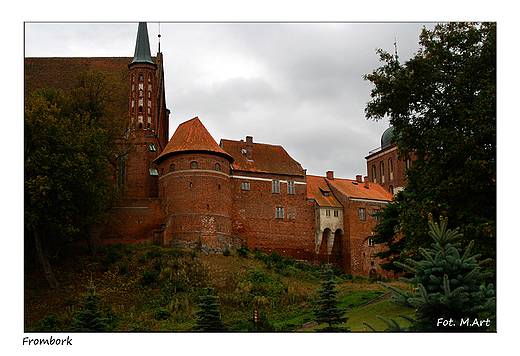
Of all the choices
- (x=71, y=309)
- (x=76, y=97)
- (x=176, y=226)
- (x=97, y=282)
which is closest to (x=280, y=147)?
(x=176, y=226)

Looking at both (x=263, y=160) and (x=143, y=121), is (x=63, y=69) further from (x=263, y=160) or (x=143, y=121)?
(x=263, y=160)

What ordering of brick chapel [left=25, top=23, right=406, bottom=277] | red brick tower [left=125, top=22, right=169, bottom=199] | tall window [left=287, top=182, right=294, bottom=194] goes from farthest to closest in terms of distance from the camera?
tall window [left=287, top=182, right=294, bottom=194] → red brick tower [left=125, top=22, right=169, bottom=199] → brick chapel [left=25, top=23, right=406, bottom=277]

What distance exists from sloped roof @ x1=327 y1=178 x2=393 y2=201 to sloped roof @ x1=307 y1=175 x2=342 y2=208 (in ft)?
2.87

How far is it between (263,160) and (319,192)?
21.1 feet

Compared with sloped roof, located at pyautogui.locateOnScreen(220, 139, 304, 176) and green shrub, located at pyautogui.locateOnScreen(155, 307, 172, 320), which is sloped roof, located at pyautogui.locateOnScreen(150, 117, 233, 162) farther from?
green shrub, located at pyautogui.locateOnScreen(155, 307, 172, 320)

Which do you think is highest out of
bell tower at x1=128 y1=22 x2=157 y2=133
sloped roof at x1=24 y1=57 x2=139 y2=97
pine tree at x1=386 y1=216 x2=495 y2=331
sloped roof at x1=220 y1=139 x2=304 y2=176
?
sloped roof at x1=24 y1=57 x2=139 y2=97

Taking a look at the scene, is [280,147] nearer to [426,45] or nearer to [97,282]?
[97,282]

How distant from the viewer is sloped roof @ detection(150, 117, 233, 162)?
132 feet

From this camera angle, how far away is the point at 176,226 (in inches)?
1538

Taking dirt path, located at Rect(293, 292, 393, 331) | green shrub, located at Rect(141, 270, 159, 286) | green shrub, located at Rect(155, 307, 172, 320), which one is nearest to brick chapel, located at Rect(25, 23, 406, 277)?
green shrub, located at Rect(141, 270, 159, 286)

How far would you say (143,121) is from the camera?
44656 mm

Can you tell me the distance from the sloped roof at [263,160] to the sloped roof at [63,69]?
37.8 feet

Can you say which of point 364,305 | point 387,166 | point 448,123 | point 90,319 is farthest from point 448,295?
point 387,166

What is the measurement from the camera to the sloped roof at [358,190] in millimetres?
49281
